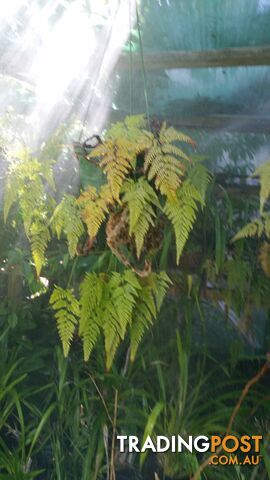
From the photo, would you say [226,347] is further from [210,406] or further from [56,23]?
[56,23]

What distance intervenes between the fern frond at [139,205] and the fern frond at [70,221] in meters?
0.17

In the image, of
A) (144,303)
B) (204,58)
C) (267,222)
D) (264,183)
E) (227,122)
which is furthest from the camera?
(227,122)

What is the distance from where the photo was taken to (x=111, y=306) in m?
1.60

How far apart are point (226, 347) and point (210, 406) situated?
0.24 m

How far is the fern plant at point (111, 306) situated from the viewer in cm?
158

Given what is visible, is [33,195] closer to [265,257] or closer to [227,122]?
[265,257]

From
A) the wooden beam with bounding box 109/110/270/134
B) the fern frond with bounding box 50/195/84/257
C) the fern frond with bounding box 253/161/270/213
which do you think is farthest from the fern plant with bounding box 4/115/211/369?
the wooden beam with bounding box 109/110/270/134

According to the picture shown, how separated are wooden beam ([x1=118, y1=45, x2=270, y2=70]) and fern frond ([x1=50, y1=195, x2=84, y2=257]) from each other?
0.79 m

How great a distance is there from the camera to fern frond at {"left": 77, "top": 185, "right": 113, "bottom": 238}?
1.49 m

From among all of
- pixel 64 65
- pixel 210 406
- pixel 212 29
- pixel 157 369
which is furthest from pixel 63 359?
pixel 212 29

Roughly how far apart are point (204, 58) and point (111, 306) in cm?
102

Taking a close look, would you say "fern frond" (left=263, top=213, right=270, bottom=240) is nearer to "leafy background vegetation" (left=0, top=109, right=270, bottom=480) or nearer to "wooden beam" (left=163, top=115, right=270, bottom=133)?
"leafy background vegetation" (left=0, top=109, right=270, bottom=480)

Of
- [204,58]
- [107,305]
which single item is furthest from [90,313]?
[204,58]

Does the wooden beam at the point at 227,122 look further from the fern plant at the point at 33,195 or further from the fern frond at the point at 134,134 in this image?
the fern plant at the point at 33,195
